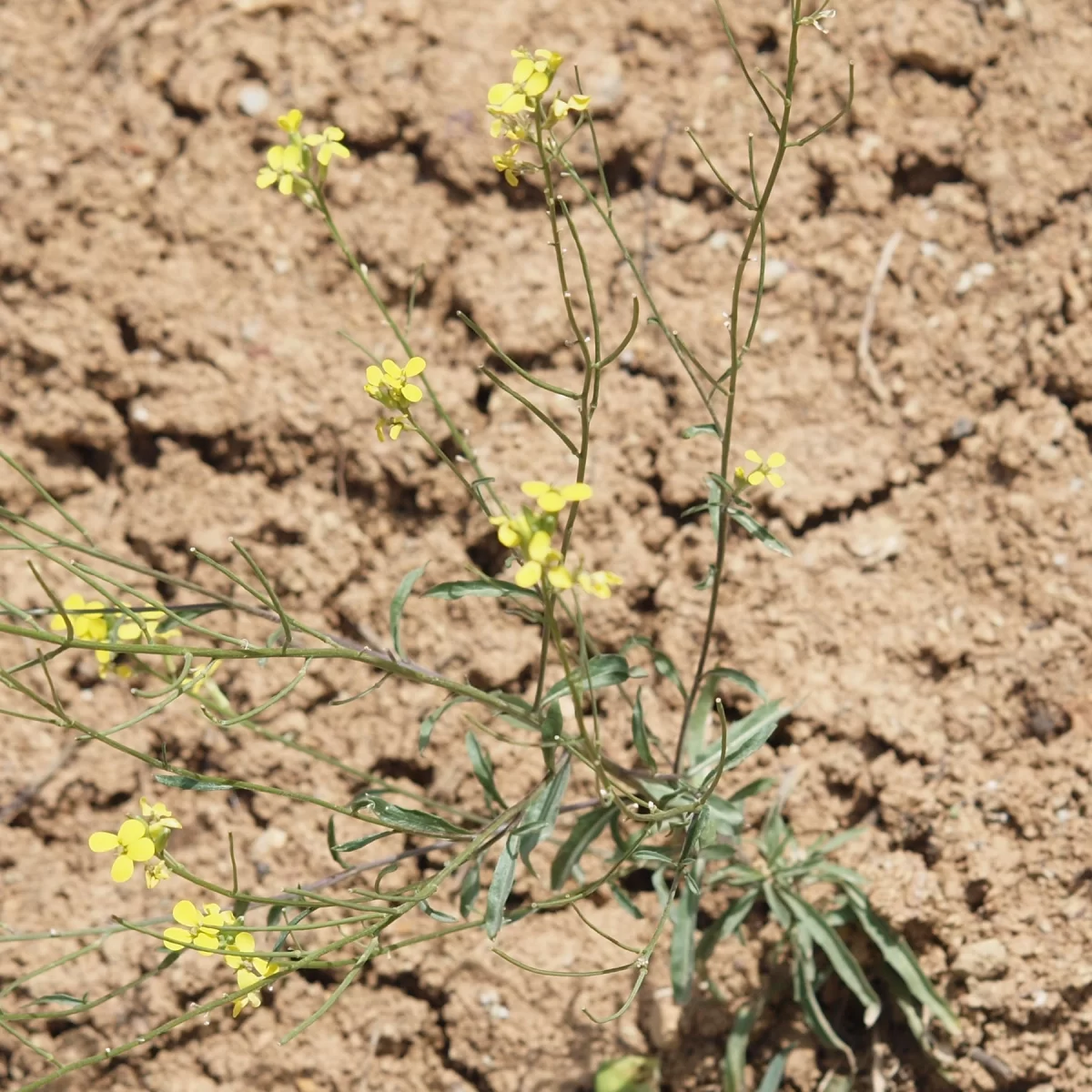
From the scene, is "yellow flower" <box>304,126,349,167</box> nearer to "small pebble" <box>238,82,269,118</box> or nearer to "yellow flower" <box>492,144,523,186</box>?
"yellow flower" <box>492,144,523,186</box>

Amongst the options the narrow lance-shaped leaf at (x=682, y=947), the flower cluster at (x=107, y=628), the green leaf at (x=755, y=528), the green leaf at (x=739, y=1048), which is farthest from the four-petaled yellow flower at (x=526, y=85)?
the green leaf at (x=739, y=1048)

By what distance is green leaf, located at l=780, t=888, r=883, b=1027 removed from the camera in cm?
287

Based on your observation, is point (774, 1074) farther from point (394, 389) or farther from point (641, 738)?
point (394, 389)

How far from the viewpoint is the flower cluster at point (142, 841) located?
6.69 ft

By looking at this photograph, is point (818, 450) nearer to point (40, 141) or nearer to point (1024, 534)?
point (1024, 534)

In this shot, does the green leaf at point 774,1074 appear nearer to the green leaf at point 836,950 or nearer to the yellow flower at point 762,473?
the green leaf at point 836,950

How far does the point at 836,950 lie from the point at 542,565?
1.63m

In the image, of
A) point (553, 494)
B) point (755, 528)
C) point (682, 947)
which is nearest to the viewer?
point (553, 494)

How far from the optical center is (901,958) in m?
2.93

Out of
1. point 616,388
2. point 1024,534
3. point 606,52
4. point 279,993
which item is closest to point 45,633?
point 279,993

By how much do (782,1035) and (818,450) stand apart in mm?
1665

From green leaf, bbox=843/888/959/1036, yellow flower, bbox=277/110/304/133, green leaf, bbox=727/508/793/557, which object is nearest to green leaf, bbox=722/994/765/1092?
green leaf, bbox=843/888/959/1036

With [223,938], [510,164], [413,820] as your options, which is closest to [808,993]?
[413,820]

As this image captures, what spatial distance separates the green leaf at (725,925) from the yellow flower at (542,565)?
141cm
